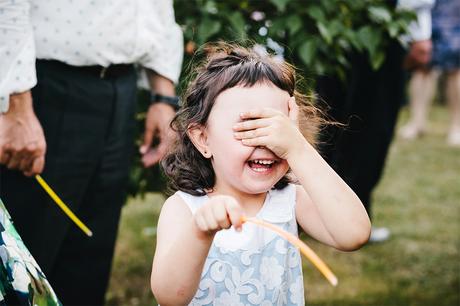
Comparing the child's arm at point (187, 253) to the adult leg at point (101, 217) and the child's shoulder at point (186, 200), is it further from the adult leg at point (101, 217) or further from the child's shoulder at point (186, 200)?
the adult leg at point (101, 217)

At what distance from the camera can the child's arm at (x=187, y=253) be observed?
57.4 inches

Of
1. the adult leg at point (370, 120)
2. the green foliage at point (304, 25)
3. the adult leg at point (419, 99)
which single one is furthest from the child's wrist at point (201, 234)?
the adult leg at point (419, 99)

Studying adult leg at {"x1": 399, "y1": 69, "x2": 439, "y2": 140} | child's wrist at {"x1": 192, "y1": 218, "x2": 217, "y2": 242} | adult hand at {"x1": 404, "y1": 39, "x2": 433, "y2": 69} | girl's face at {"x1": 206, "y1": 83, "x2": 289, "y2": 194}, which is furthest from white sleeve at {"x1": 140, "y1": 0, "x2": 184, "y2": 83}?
adult leg at {"x1": 399, "y1": 69, "x2": 439, "y2": 140}

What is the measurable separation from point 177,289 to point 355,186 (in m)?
3.28

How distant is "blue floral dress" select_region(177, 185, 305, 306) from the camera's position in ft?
5.80

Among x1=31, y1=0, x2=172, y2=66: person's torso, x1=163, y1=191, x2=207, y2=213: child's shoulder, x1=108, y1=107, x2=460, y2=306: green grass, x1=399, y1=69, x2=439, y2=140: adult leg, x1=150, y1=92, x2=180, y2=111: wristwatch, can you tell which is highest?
x1=31, y1=0, x2=172, y2=66: person's torso

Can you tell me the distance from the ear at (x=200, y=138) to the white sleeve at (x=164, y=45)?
0.97 metres

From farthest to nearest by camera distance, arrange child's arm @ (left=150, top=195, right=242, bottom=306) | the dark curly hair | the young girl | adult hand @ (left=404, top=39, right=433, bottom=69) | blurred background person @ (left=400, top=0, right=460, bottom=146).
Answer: blurred background person @ (left=400, top=0, right=460, bottom=146) → adult hand @ (left=404, top=39, right=433, bottom=69) → the dark curly hair → the young girl → child's arm @ (left=150, top=195, right=242, bottom=306)

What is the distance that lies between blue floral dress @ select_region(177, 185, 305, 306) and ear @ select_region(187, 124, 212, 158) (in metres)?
0.11

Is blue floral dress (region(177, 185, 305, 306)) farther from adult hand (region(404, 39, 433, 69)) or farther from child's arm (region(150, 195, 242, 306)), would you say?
adult hand (region(404, 39, 433, 69))

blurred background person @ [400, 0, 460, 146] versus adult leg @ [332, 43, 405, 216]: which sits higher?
adult leg @ [332, 43, 405, 216]

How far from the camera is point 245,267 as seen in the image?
69.8 inches

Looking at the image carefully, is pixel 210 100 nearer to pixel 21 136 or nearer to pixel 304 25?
pixel 21 136

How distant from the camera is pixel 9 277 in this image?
1.61 m
